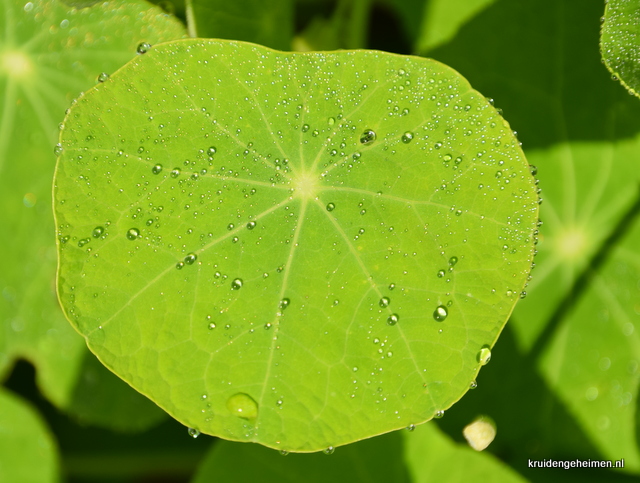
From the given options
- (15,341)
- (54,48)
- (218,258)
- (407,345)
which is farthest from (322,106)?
(15,341)

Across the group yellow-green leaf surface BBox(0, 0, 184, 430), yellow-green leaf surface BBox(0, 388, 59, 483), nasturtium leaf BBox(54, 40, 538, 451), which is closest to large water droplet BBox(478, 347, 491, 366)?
nasturtium leaf BBox(54, 40, 538, 451)

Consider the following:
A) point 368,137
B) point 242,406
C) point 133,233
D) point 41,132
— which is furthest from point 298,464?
point 41,132

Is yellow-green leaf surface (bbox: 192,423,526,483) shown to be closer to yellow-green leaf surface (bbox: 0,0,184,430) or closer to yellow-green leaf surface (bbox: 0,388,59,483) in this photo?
yellow-green leaf surface (bbox: 0,0,184,430)

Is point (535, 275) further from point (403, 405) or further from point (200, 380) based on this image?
point (200, 380)

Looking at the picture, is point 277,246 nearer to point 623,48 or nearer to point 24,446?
point 623,48

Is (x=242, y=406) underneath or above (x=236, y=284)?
underneath

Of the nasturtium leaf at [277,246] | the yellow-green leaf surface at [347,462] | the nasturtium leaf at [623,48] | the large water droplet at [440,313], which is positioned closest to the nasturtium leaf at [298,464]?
the yellow-green leaf surface at [347,462]
